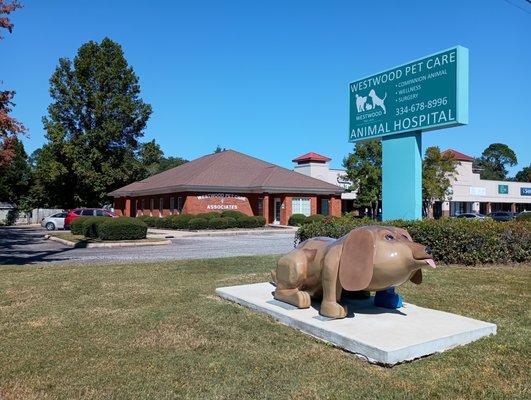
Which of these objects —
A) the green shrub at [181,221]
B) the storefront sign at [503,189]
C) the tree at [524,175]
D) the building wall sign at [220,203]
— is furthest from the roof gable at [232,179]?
the tree at [524,175]

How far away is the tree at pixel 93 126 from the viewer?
48.2 m

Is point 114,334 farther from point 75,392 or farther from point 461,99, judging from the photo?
point 461,99

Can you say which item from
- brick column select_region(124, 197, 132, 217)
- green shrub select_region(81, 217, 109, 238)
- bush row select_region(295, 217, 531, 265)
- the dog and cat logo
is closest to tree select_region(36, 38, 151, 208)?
brick column select_region(124, 197, 132, 217)

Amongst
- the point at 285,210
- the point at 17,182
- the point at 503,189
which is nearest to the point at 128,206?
the point at 285,210

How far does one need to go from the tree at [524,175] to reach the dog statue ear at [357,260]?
435ft

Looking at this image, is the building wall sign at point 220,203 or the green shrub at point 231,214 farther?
the building wall sign at point 220,203

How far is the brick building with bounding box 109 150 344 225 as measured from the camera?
119ft

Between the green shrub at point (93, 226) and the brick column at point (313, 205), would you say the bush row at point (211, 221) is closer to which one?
the brick column at point (313, 205)

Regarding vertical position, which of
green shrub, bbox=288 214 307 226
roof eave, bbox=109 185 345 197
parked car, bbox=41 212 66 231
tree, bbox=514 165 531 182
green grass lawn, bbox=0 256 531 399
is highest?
tree, bbox=514 165 531 182

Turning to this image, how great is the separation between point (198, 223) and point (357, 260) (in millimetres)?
26342

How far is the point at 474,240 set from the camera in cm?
1209

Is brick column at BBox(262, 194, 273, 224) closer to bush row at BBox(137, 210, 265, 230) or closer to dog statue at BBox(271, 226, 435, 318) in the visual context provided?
Answer: bush row at BBox(137, 210, 265, 230)

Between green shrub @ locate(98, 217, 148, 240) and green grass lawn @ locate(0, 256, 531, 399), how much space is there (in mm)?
13083

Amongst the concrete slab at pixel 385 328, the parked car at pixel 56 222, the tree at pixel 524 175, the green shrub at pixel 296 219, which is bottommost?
the concrete slab at pixel 385 328
